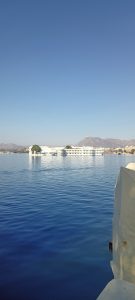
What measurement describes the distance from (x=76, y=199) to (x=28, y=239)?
18311 mm

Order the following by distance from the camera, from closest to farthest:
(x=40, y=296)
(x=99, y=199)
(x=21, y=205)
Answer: (x=40, y=296) → (x=21, y=205) → (x=99, y=199)

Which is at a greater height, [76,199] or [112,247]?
[112,247]

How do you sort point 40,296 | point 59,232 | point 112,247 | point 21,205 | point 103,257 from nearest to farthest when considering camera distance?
point 112,247, point 40,296, point 103,257, point 59,232, point 21,205

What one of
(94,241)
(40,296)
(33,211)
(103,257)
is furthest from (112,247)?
(33,211)

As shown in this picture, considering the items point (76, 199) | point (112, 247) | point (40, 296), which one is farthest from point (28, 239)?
point (76, 199)

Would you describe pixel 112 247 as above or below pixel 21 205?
above

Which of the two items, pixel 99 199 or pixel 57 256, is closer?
pixel 57 256

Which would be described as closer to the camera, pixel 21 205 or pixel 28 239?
pixel 28 239

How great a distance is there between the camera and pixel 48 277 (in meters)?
13.4

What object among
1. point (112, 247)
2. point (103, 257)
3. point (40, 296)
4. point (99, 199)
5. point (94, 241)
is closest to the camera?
point (112, 247)

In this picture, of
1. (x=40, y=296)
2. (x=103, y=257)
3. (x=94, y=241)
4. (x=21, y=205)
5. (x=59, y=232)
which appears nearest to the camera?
(x=40, y=296)

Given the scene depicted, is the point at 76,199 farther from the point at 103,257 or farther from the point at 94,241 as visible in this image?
the point at 103,257

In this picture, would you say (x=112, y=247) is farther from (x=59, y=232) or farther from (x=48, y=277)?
(x=59, y=232)

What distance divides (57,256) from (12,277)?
3246 millimetres
